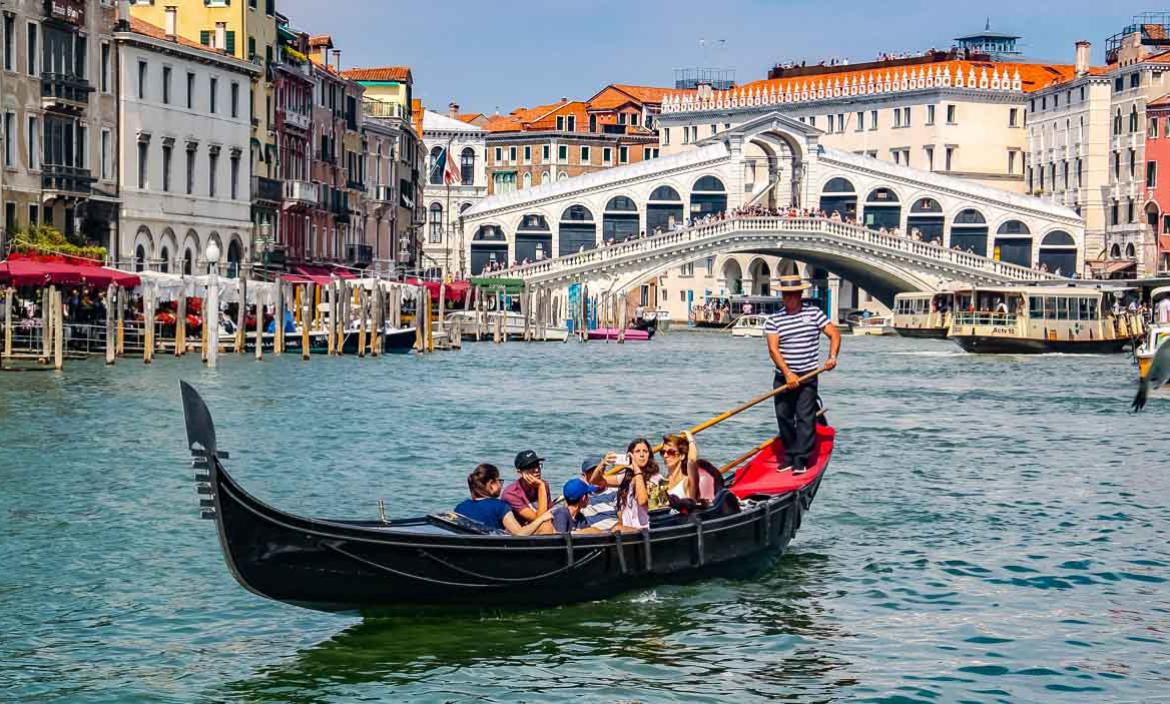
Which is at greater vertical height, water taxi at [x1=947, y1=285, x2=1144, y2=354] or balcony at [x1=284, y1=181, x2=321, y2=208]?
balcony at [x1=284, y1=181, x2=321, y2=208]

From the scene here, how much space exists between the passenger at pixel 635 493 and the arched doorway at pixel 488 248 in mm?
49225

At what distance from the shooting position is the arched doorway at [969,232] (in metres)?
60.3

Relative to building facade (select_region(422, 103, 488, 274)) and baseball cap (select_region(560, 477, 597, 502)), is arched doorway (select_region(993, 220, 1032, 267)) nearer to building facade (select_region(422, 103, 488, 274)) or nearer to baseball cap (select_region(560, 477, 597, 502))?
building facade (select_region(422, 103, 488, 274))

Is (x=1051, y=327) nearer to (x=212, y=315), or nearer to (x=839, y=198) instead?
(x=212, y=315)

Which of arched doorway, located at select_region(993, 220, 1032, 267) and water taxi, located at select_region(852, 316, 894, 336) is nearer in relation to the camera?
water taxi, located at select_region(852, 316, 894, 336)

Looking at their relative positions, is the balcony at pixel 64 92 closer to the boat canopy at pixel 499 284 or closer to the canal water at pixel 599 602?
the canal water at pixel 599 602

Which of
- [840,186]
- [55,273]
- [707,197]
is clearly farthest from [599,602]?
[840,186]

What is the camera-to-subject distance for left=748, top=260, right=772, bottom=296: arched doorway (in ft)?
224

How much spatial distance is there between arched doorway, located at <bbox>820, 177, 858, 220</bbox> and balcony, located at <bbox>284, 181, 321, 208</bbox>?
22.6 meters

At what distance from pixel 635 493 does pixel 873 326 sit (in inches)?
1890

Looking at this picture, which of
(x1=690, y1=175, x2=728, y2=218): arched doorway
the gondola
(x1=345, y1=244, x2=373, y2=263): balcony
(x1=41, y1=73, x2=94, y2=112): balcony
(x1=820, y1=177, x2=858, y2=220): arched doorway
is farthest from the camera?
(x1=820, y1=177, x2=858, y2=220): arched doorway

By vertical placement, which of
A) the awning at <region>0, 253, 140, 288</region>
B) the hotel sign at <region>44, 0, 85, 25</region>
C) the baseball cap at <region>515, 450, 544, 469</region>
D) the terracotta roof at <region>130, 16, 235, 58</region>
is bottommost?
the baseball cap at <region>515, 450, 544, 469</region>

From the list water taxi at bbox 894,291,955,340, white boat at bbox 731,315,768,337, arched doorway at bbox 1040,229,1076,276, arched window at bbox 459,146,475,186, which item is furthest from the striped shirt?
arched window at bbox 459,146,475,186

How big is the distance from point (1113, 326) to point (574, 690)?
32.0 meters
